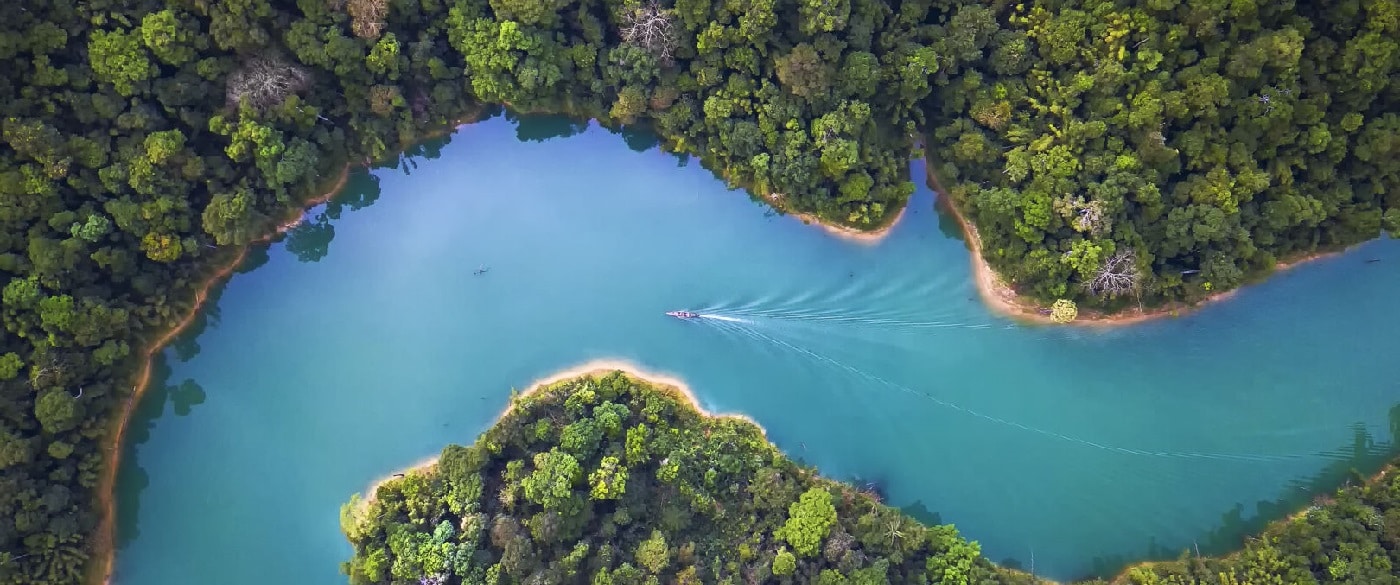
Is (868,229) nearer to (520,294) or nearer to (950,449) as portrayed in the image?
(950,449)

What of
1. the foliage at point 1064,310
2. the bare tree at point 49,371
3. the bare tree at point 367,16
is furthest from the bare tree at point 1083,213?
the bare tree at point 49,371

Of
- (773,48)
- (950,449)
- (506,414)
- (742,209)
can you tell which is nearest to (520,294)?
(506,414)

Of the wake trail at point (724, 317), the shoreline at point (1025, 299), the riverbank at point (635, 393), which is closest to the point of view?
the riverbank at point (635, 393)

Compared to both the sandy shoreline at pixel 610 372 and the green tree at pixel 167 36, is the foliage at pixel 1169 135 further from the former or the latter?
the green tree at pixel 167 36

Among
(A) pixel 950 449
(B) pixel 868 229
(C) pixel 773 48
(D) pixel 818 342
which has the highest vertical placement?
(C) pixel 773 48

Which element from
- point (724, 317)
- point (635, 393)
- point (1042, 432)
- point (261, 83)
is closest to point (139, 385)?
point (261, 83)

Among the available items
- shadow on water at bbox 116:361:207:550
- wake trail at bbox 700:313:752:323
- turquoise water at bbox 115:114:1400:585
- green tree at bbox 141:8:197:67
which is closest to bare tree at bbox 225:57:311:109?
green tree at bbox 141:8:197:67
